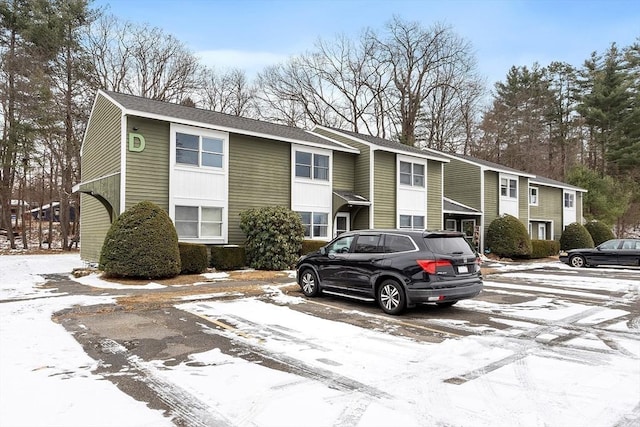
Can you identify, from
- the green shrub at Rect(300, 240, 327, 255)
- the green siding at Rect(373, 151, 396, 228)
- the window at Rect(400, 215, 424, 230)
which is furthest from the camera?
the window at Rect(400, 215, 424, 230)

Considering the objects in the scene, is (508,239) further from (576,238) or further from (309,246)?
(309,246)

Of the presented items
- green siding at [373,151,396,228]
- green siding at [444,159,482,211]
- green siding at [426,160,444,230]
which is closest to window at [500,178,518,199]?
green siding at [444,159,482,211]

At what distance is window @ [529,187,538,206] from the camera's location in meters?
31.6

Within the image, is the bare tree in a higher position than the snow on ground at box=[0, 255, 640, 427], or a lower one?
higher

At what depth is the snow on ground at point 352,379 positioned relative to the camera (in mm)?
3709

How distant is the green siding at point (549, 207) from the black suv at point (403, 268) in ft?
87.0

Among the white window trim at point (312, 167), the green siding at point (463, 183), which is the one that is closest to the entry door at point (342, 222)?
the white window trim at point (312, 167)

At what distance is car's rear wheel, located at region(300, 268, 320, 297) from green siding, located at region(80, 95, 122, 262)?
25.2 ft

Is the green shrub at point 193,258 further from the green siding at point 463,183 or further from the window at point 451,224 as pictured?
the green siding at point 463,183

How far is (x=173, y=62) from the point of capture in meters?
35.7

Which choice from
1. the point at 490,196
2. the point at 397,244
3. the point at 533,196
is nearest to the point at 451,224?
the point at 490,196

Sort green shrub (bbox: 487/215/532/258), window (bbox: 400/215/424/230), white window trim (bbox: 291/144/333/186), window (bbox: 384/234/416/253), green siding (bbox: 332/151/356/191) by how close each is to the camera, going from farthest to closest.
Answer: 1. green shrub (bbox: 487/215/532/258)
2. window (bbox: 400/215/424/230)
3. green siding (bbox: 332/151/356/191)
4. white window trim (bbox: 291/144/333/186)
5. window (bbox: 384/234/416/253)

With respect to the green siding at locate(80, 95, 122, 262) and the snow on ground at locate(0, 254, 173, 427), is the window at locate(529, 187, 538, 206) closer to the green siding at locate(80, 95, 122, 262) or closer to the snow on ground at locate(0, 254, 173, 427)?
the green siding at locate(80, 95, 122, 262)

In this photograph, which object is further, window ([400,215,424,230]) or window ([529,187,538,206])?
window ([529,187,538,206])
